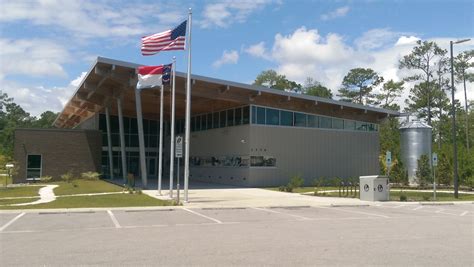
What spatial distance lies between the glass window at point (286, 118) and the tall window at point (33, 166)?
2126 centimetres

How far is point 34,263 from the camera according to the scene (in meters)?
8.52

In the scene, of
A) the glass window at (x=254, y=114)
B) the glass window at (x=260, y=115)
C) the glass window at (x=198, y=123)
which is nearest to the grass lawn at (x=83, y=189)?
the glass window at (x=254, y=114)

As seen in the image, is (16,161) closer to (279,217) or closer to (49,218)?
(49,218)

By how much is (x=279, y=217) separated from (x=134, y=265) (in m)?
9.24

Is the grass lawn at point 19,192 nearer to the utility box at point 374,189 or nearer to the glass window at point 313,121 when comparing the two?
the utility box at point 374,189

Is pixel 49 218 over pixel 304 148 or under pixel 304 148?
under

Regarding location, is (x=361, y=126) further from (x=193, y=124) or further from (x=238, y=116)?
(x=193, y=124)

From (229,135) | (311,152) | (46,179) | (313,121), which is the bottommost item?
(46,179)

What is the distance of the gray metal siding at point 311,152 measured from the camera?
1401 inches

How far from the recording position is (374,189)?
25.0 metres

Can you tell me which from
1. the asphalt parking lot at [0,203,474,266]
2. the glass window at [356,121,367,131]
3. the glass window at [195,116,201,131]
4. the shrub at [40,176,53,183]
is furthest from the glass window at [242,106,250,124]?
the asphalt parking lot at [0,203,474,266]

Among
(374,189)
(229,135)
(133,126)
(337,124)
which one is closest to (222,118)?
(229,135)

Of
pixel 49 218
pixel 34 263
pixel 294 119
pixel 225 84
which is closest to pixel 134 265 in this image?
pixel 34 263

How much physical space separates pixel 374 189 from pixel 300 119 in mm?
13463
